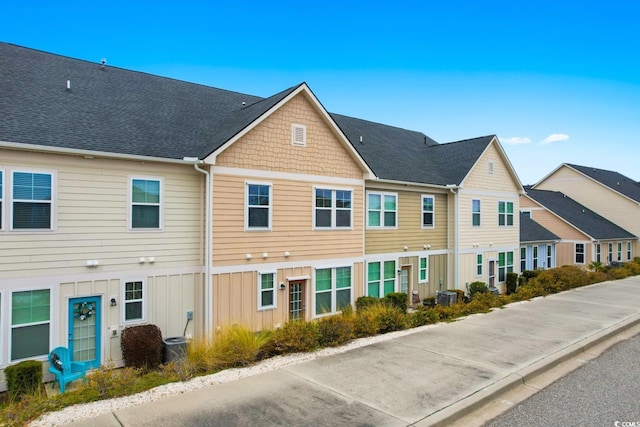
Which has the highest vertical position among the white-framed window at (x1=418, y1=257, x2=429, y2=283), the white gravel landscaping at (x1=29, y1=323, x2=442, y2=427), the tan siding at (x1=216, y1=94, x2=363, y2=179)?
the tan siding at (x1=216, y1=94, x2=363, y2=179)

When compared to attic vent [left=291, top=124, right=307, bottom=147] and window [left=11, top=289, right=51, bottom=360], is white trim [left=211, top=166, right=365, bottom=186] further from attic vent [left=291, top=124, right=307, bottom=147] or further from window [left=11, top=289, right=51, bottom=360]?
window [left=11, top=289, right=51, bottom=360]

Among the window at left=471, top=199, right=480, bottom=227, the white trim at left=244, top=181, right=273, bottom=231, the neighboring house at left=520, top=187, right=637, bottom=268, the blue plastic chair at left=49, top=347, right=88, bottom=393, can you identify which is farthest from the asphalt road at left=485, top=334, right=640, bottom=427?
the neighboring house at left=520, top=187, right=637, bottom=268

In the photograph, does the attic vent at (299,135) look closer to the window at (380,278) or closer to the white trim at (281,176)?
the white trim at (281,176)

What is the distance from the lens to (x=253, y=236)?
42.3 feet

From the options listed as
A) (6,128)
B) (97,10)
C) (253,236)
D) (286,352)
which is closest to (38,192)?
(6,128)

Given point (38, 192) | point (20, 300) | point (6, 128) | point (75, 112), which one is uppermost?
point (75, 112)

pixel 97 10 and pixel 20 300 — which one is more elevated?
pixel 97 10

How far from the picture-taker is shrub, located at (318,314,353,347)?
9.58m

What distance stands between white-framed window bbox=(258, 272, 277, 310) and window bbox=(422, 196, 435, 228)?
9074 millimetres

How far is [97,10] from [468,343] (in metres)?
17.5

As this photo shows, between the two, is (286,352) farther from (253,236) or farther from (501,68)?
(501,68)

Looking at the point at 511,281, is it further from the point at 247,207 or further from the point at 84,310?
the point at 84,310

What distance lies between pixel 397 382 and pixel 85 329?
27.5 ft

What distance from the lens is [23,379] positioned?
873 cm
